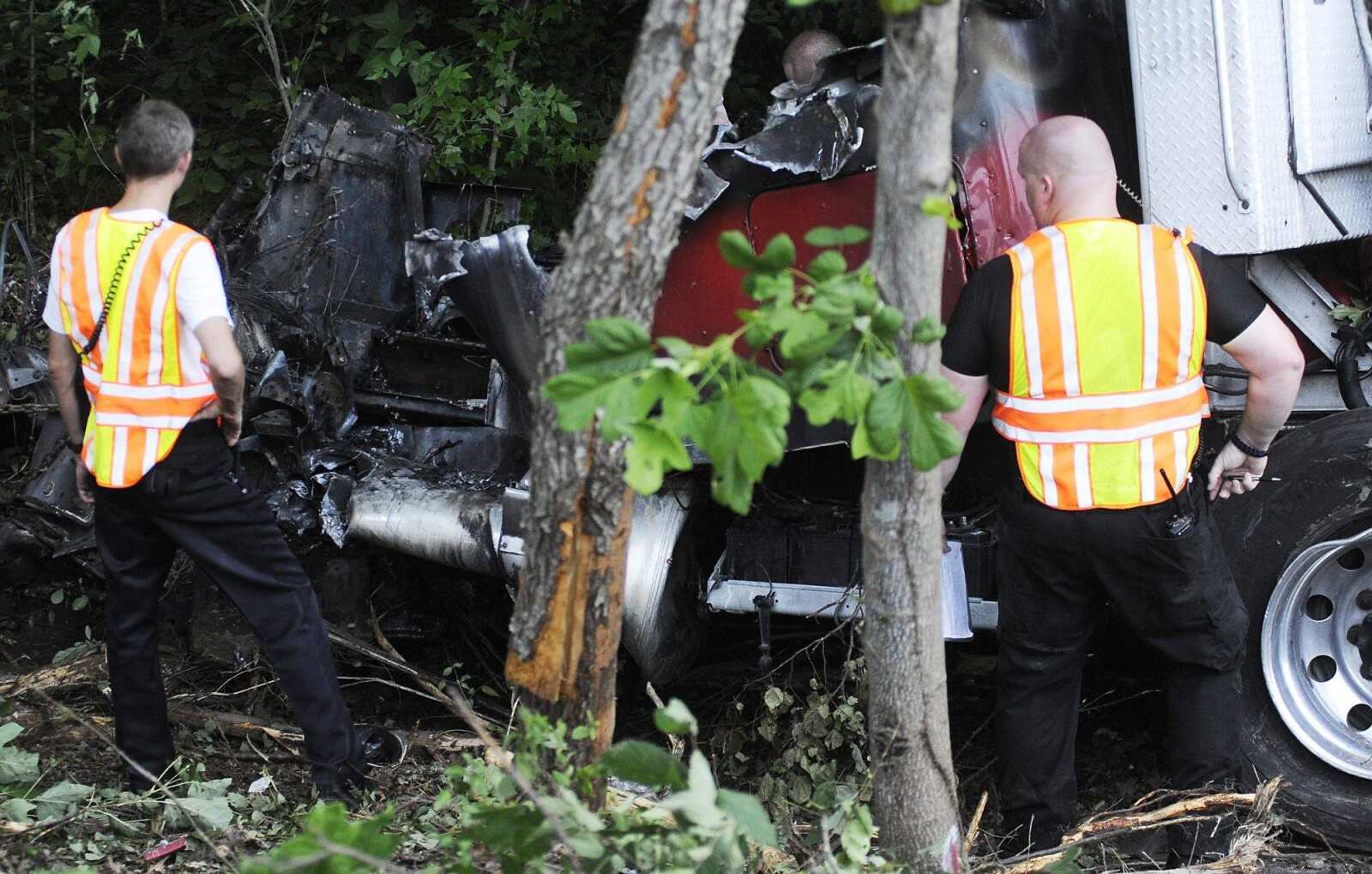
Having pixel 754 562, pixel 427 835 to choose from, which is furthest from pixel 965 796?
pixel 427 835

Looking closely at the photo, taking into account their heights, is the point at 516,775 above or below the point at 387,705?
above

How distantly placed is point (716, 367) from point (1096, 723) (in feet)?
8.81

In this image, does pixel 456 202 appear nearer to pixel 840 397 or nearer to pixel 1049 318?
pixel 1049 318

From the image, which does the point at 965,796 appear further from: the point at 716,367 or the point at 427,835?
the point at 716,367

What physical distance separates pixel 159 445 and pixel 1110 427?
225 centimetres

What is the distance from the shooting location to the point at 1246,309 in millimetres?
3008

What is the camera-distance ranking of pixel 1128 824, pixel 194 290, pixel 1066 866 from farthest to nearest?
pixel 194 290 → pixel 1128 824 → pixel 1066 866

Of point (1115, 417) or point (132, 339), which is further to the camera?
point (132, 339)

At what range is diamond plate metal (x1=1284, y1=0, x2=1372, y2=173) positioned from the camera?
134 inches

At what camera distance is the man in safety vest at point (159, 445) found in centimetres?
319

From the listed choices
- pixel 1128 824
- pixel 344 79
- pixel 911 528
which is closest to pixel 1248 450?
pixel 1128 824

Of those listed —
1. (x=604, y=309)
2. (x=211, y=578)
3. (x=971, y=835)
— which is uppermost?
(x=604, y=309)

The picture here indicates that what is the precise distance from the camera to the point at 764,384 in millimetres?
1846

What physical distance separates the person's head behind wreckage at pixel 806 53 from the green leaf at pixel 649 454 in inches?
132
